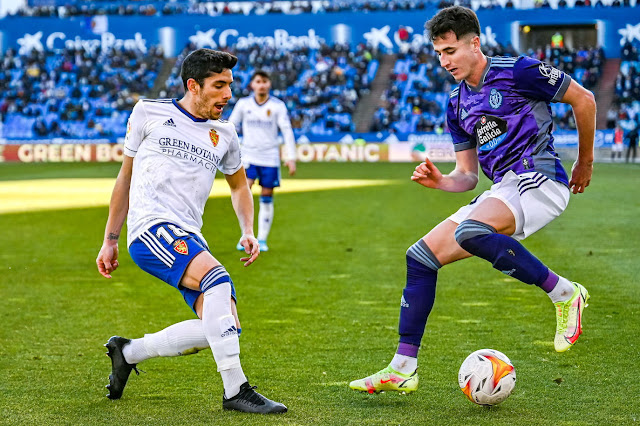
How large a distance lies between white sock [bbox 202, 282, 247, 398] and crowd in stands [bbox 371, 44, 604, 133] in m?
35.6

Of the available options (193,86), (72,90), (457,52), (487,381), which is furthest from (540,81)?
(72,90)

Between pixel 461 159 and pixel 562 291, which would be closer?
pixel 562 291

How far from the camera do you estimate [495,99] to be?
4.82 meters

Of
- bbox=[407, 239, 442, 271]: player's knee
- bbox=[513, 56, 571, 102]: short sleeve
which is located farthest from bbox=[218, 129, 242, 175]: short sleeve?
bbox=[513, 56, 571, 102]: short sleeve

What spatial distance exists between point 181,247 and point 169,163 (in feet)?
1.54

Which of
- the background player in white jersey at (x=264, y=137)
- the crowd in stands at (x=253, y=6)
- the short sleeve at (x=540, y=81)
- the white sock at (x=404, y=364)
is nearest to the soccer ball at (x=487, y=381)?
the white sock at (x=404, y=364)

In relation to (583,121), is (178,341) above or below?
below

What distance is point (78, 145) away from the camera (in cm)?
4009

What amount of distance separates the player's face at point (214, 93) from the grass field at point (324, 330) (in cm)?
151

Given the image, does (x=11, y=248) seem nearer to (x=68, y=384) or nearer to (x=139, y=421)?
(x=68, y=384)

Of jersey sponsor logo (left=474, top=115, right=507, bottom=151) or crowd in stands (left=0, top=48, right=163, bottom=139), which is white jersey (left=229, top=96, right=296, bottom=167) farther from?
crowd in stands (left=0, top=48, right=163, bottom=139)

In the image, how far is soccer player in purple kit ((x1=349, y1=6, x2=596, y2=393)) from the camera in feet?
15.4

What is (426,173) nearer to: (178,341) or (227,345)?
(227,345)

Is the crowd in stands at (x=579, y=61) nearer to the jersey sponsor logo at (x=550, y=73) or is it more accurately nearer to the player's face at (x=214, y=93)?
the jersey sponsor logo at (x=550, y=73)
